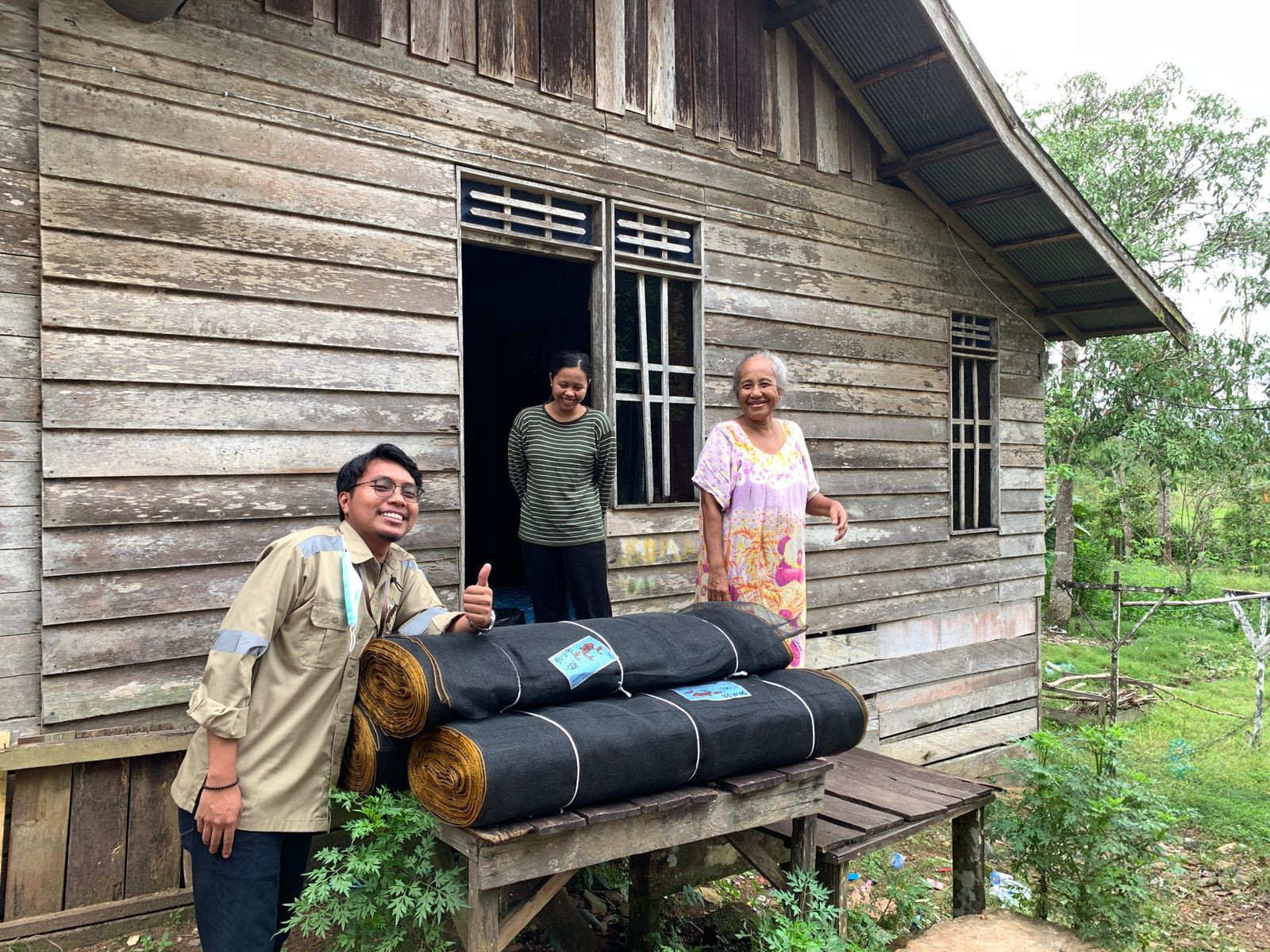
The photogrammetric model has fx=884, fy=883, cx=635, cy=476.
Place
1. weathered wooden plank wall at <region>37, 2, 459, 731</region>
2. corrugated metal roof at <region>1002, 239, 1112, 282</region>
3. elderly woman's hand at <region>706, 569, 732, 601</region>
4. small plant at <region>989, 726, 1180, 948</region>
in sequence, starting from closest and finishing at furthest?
weathered wooden plank wall at <region>37, 2, 459, 731</region> → small plant at <region>989, 726, 1180, 948</region> → elderly woman's hand at <region>706, 569, 732, 601</region> → corrugated metal roof at <region>1002, 239, 1112, 282</region>

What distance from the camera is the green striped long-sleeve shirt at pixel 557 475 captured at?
4285mm

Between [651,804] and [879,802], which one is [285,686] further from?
[879,802]

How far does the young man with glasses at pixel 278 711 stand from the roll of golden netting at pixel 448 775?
0.26m

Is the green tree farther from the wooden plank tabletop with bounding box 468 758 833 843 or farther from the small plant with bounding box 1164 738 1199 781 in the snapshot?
the wooden plank tabletop with bounding box 468 758 833 843

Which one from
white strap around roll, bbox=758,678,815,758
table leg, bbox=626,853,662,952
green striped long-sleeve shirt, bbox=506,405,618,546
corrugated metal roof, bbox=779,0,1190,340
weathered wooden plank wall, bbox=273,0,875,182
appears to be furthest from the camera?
corrugated metal roof, bbox=779,0,1190,340

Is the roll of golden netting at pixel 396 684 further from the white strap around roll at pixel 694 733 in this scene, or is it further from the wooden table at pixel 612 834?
the white strap around roll at pixel 694 733

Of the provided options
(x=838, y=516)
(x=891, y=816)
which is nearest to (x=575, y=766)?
(x=891, y=816)

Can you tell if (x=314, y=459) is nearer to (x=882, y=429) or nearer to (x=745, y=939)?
(x=745, y=939)

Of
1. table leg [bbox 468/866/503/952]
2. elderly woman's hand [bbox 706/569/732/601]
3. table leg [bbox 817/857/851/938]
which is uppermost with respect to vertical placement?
elderly woman's hand [bbox 706/569/732/601]

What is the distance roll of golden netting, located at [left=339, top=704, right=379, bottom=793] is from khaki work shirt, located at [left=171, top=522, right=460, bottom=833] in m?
0.03

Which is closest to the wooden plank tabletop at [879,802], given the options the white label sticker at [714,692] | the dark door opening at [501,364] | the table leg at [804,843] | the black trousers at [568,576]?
the table leg at [804,843]

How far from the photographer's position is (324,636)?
8.27 ft

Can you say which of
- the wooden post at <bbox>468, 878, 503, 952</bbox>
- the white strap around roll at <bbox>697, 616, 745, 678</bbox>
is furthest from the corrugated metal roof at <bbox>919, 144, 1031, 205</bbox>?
the wooden post at <bbox>468, 878, 503, 952</bbox>

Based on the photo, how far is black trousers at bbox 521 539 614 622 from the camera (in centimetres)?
430
